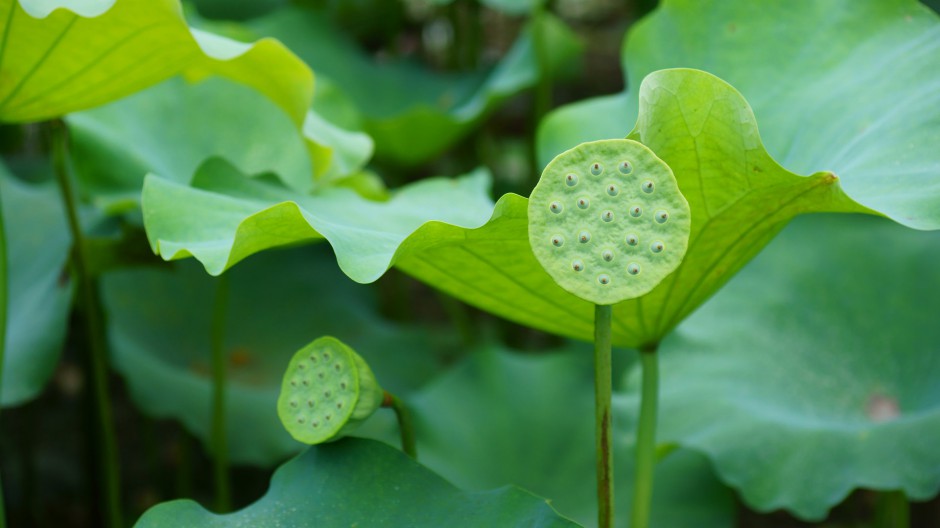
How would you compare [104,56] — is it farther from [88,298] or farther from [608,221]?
[608,221]

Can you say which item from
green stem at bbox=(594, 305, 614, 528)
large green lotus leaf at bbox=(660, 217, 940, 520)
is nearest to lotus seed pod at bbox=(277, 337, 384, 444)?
green stem at bbox=(594, 305, 614, 528)

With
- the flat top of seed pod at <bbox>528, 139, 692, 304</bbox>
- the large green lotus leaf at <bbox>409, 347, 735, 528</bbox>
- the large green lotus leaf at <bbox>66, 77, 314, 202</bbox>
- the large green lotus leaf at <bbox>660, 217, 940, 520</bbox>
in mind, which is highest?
the flat top of seed pod at <bbox>528, 139, 692, 304</bbox>

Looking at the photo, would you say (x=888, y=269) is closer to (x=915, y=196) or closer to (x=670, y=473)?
(x=670, y=473)

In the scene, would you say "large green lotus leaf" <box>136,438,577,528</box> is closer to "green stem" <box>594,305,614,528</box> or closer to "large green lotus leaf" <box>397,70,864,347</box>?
"green stem" <box>594,305,614,528</box>

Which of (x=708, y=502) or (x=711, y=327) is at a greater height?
(x=711, y=327)

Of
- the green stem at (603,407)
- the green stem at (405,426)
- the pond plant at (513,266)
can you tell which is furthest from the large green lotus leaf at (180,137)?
the green stem at (603,407)

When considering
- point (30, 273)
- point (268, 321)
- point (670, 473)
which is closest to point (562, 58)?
point (268, 321)
